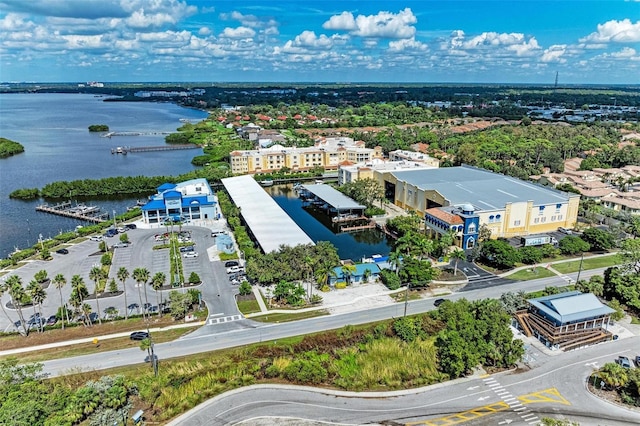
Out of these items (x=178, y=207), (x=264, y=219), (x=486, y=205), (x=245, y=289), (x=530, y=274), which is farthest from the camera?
(x=178, y=207)

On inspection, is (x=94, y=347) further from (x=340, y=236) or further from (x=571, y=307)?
(x=571, y=307)

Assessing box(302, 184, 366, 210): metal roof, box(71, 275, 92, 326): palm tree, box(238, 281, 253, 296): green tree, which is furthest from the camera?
box(302, 184, 366, 210): metal roof

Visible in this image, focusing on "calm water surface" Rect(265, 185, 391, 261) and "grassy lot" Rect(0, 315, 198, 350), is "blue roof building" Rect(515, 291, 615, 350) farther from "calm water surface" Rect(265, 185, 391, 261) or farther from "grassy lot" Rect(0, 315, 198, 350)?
"grassy lot" Rect(0, 315, 198, 350)

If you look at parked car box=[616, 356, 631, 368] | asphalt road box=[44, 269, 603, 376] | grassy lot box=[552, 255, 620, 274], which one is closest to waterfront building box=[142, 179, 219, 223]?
asphalt road box=[44, 269, 603, 376]

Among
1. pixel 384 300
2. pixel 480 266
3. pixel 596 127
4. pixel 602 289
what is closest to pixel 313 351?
pixel 384 300

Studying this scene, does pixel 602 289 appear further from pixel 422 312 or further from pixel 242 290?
pixel 242 290

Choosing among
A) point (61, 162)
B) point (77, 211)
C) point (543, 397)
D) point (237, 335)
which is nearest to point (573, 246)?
point (543, 397)
